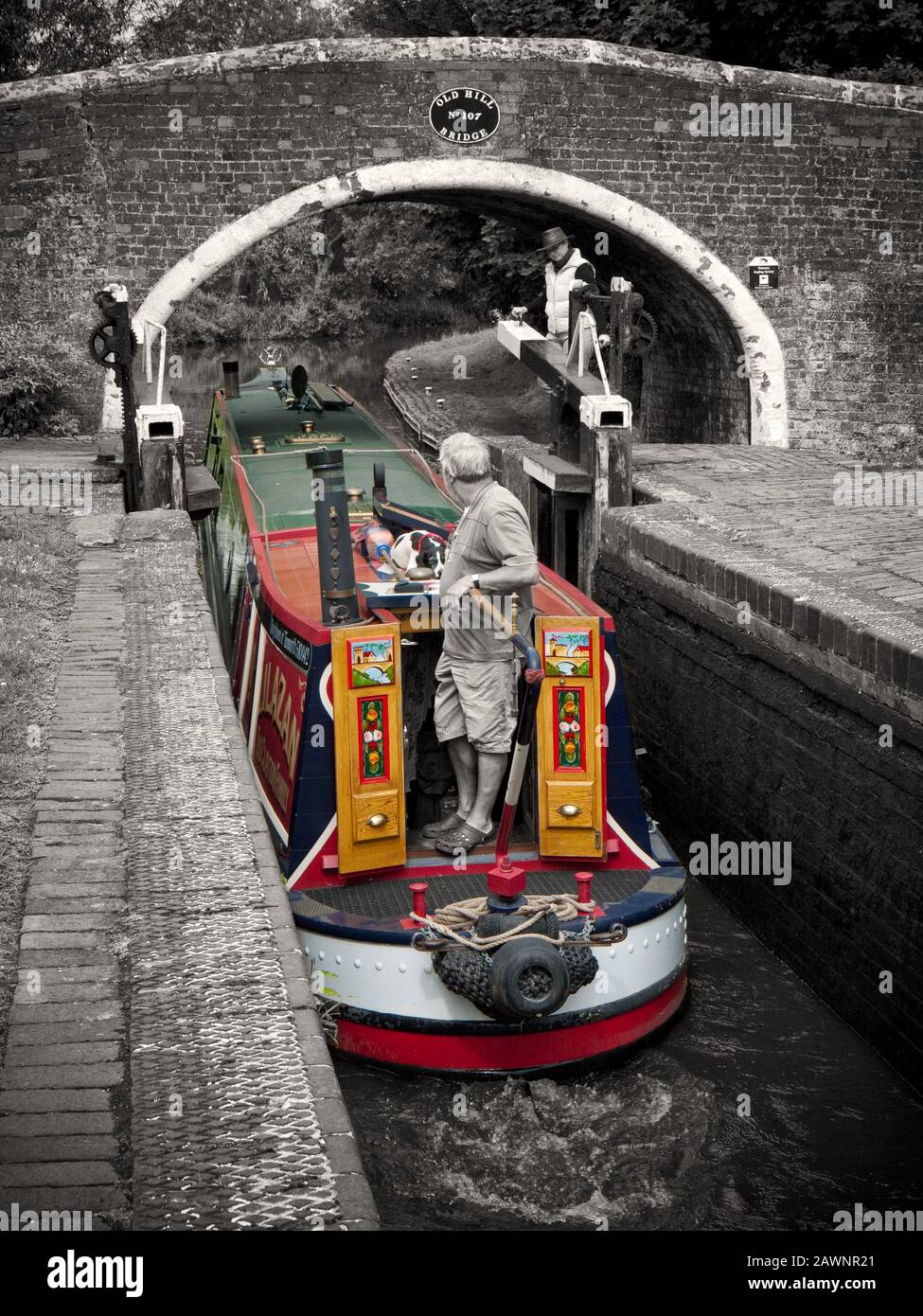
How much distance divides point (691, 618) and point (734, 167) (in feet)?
26.1

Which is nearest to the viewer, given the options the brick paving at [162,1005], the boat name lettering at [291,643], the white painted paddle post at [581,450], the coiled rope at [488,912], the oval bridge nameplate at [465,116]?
the brick paving at [162,1005]

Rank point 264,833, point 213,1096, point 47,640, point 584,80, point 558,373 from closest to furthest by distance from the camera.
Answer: point 213,1096, point 264,833, point 47,640, point 558,373, point 584,80

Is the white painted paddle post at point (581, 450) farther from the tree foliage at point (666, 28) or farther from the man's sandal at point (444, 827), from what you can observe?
the tree foliage at point (666, 28)

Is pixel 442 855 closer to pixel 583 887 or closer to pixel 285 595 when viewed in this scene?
pixel 583 887

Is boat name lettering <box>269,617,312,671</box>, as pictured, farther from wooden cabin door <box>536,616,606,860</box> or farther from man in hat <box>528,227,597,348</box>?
man in hat <box>528,227,597,348</box>

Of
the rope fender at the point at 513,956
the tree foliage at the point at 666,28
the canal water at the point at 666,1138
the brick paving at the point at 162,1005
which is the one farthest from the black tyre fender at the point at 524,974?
the tree foliage at the point at 666,28

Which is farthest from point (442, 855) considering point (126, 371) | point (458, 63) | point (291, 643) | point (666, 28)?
point (666, 28)

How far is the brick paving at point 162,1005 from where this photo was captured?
2582 mm

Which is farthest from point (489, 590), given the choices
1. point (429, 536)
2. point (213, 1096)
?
point (213, 1096)

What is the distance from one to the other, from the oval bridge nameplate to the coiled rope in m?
10.0

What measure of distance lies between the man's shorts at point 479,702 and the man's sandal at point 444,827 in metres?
0.39

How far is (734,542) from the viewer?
820 centimetres

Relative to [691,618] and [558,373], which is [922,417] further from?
[691,618]

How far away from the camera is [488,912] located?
205 inches
